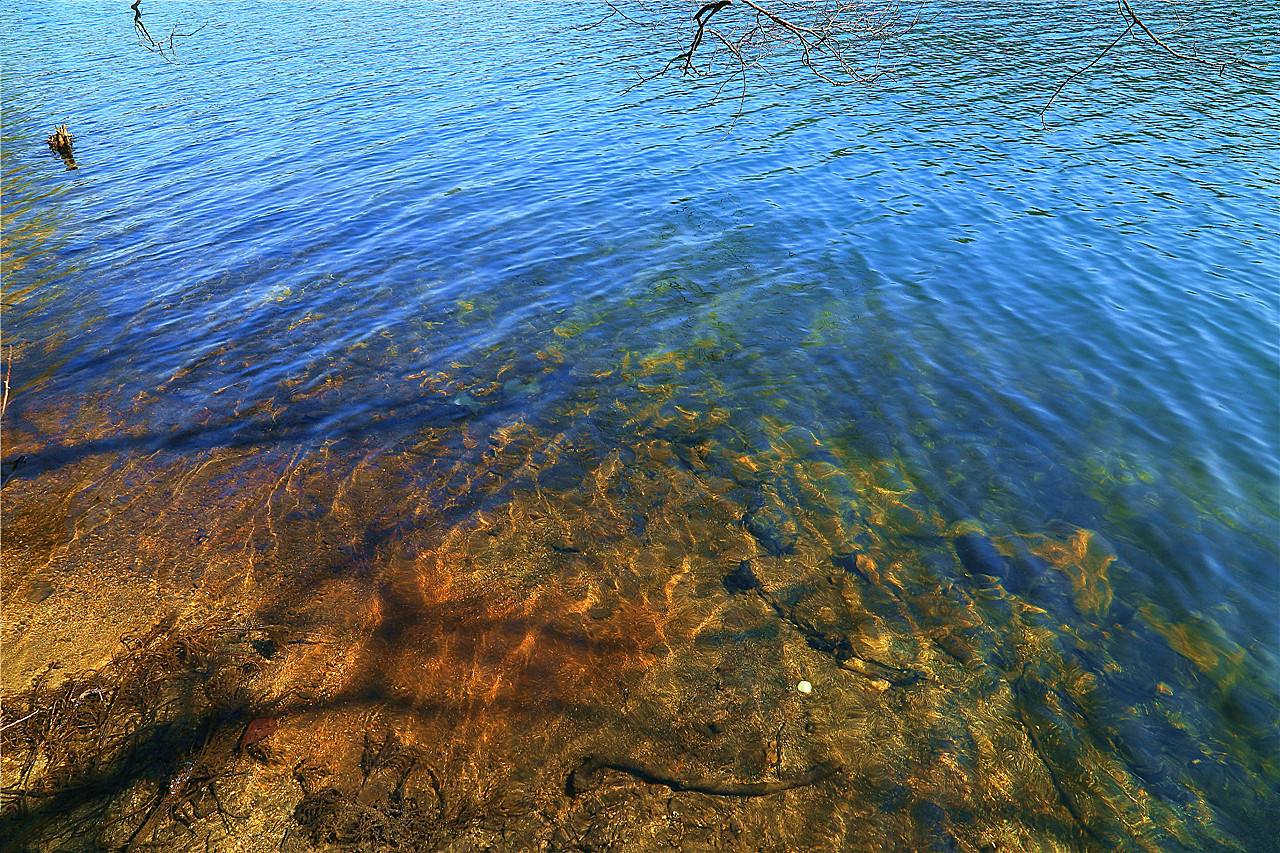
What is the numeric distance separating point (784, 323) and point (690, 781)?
9.09 metres

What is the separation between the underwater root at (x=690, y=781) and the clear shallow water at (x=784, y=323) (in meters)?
2.26

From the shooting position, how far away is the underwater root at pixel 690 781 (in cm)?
578

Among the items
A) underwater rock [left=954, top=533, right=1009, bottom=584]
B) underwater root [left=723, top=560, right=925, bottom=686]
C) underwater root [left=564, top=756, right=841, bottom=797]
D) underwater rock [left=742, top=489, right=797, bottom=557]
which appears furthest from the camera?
underwater rock [left=742, top=489, right=797, bottom=557]

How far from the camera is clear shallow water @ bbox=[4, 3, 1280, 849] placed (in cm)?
829

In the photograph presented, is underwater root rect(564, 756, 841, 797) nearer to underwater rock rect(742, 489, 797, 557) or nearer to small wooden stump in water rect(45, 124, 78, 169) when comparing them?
underwater rock rect(742, 489, 797, 557)

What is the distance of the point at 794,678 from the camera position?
6734 millimetres

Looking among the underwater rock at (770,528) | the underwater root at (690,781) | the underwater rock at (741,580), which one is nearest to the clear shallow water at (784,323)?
the underwater rock at (770,528)

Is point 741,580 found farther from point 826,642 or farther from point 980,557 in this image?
point 980,557

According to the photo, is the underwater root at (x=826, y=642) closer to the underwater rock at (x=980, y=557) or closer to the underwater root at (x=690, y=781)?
the underwater root at (x=690, y=781)

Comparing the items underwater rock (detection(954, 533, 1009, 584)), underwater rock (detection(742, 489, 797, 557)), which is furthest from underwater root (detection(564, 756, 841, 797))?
underwater rock (detection(954, 533, 1009, 584))

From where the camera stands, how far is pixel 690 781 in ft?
19.2

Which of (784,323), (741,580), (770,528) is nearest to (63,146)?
(784,323)

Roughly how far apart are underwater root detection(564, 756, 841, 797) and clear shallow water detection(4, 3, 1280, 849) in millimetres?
2264

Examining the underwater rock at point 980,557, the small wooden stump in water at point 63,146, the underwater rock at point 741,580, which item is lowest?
the underwater rock at point 980,557
